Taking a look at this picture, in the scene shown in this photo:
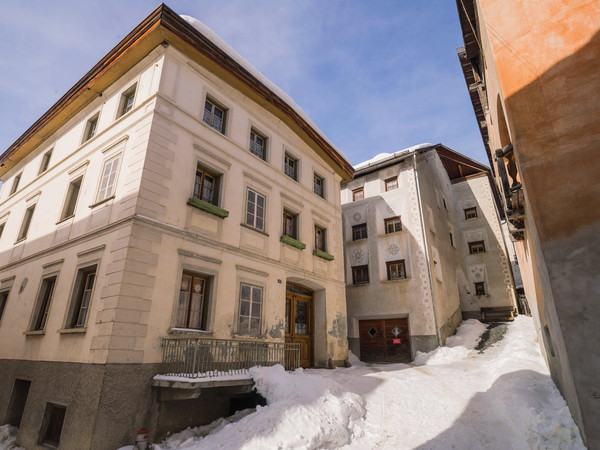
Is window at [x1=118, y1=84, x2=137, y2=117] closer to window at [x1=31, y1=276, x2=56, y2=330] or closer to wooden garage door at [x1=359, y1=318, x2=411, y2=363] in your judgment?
window at [x1=31, y1=276, x2=56, y2=330]

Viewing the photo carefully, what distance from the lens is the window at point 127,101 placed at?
11.0 metres

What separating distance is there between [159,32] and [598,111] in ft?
34.9

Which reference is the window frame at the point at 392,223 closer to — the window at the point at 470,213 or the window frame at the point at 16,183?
the window at the point at 470,213

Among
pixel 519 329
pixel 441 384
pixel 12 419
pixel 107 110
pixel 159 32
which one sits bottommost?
pixel 12 419

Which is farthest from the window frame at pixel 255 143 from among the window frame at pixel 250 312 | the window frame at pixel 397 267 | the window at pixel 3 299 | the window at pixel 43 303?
the window at pixel 3 299

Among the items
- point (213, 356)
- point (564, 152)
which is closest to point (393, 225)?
point (213, 356)

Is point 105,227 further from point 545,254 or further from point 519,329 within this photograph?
point 519,329

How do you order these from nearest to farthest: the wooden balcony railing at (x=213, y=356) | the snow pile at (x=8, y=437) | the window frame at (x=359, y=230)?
the wooden balcony railing at (x=213, y=356), the snow pile at (x=8, y=437), the window frame at (x=359, y=230)

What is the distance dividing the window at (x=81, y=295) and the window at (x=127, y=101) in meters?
5.15

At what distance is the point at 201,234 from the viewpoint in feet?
31.3

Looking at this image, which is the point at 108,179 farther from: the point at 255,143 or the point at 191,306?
the point at 255,143

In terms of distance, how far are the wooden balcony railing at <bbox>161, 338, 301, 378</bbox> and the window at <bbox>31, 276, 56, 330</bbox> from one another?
15.0 feet

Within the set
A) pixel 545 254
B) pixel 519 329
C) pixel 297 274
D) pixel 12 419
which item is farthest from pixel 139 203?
pixel 519 329

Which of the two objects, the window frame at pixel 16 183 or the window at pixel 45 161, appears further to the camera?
the window frame at pixel 16 183
